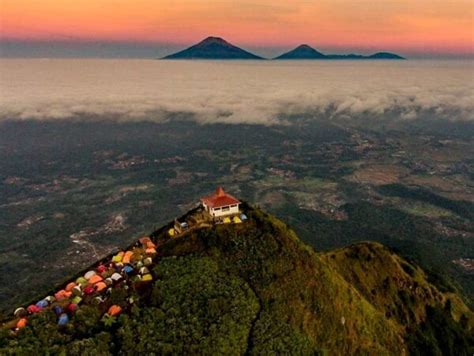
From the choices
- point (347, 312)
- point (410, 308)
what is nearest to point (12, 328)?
point (347, 312)

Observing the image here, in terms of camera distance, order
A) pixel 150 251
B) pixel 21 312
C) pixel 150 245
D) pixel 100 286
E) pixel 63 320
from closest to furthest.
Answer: pixel 63 320 < pixel 21 312 < pixel 100 286 < pixel 150 251 < pixel 150 245

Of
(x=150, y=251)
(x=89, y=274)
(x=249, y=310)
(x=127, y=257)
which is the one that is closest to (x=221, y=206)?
(x=150, y=251)

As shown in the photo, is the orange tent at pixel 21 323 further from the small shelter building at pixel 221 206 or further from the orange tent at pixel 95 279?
the small shelter building at pixel 221 206

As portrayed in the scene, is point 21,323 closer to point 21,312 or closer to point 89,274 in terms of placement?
point 21,312

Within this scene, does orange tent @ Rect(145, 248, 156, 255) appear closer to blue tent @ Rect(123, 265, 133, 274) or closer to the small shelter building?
blue tent @ Rect(123, 265, 133, 274)

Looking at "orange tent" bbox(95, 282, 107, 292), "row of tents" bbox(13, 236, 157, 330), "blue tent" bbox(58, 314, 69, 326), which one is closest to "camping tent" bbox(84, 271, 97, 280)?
"row of tents" bbox(13, 236, 157, 330)

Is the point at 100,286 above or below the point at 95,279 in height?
above
